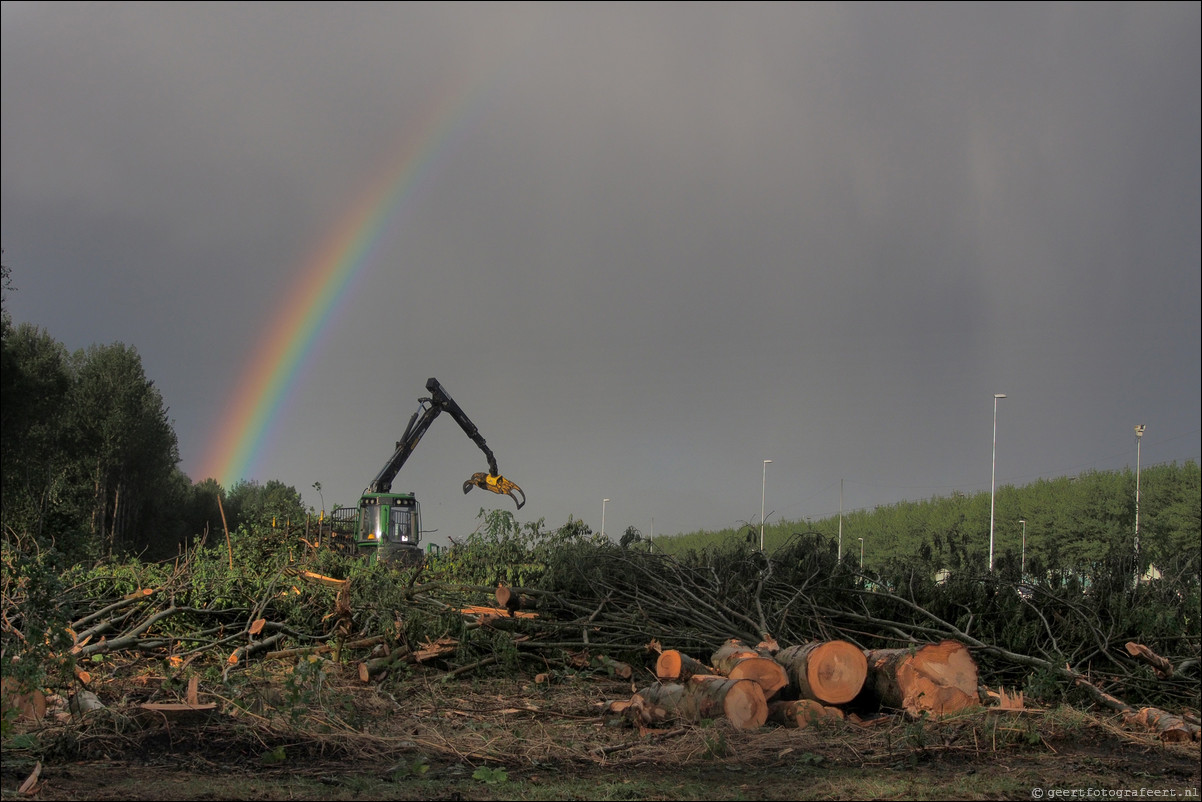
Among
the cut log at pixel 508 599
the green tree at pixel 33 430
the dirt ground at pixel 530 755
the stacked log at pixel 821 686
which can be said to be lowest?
the dirt ground at pixel 530 755

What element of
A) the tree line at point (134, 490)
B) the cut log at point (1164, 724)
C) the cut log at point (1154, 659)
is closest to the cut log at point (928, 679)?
the cut log at point (1164, 724)

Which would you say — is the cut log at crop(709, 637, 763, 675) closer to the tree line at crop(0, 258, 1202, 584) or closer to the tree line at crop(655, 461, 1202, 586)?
the tree line at crop(655, 461, 1202, 586)

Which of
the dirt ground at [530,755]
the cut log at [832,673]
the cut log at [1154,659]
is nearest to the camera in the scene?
the dirt ground at [530,755]

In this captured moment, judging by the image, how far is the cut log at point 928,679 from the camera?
318 inches

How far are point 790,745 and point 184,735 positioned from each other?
4.58 m

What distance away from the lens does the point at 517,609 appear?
10.6 metres

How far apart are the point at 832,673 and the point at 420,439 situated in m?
17.7

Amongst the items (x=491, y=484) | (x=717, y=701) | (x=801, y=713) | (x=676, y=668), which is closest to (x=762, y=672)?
(x=801, y=713)

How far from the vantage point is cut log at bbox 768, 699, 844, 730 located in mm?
7965

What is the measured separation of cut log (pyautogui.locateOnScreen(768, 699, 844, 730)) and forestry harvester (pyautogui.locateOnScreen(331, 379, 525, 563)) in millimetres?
14703

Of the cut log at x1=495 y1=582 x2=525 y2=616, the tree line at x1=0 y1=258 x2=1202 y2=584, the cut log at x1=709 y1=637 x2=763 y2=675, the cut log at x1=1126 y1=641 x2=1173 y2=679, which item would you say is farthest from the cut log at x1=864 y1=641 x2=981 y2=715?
the tree line at x1=0 y1=258 x2=1202 y2=584

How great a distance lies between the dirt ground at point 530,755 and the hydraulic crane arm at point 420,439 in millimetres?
14274

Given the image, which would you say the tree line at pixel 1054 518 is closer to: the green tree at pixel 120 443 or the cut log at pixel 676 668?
the cut log at pixel 676 668

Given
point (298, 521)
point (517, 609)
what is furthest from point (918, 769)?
point (298, 521)
